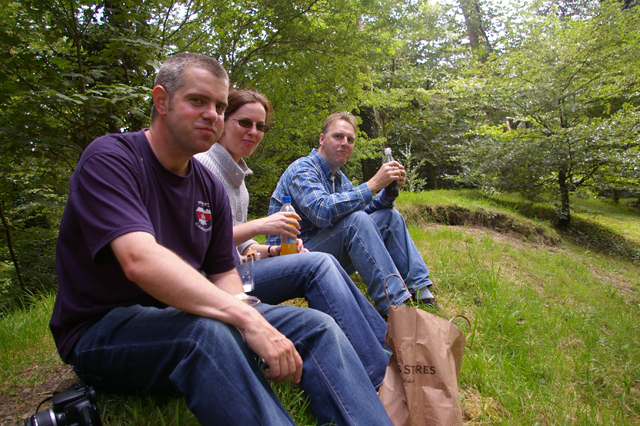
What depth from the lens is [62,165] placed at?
12.3 feet

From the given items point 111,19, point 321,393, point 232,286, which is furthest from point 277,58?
point 321,393

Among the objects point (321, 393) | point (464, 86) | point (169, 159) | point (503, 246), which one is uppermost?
point (464, 86)

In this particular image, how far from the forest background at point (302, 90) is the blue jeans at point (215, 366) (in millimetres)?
2051

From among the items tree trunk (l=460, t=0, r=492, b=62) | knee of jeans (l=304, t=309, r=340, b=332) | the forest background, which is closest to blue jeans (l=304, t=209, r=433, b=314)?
knee of jeans (l=304, t=309, r=340, b=332)

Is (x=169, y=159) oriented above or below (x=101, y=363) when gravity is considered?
above

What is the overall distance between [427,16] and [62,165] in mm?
12471

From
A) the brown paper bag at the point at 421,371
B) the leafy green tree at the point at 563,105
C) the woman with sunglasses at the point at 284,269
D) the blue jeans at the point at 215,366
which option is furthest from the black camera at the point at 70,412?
the leafy green tree at the point at 563,105

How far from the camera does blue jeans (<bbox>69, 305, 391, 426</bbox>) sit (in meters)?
1.13

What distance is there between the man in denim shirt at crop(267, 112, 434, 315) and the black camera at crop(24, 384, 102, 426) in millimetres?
1701

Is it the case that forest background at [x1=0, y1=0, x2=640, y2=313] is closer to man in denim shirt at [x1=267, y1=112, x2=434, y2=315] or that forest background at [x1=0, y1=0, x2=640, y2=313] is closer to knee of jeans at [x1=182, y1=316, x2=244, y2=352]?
man in denim shirt at [x1=267, y1=112, x2=434, y2=315]

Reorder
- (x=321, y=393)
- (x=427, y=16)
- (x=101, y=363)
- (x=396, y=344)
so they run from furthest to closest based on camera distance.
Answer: (x=427, y=16), (x=396, y=344), (x=321, y=393), (x=101, y=363)

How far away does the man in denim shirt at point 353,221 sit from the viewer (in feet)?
8.08

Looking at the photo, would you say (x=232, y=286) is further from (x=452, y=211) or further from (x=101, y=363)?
(x=452, y=211)

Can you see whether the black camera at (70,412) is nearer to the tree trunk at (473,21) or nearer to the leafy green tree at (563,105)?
the leafy green tree at (563,105)
